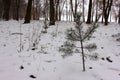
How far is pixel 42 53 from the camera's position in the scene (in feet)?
22.0

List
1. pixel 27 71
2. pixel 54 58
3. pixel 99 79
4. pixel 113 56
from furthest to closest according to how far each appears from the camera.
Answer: pixel 113 56, pixel 54 58, pixel 27 71, pixel 99 79

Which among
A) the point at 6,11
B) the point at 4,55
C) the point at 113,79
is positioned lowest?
the point at 113,79

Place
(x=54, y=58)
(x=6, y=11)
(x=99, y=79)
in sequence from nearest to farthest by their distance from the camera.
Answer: (x=99, y=79) < (x=54, y=58) < (x=6, y=11)

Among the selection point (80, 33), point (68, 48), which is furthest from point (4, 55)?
point (80, 33)

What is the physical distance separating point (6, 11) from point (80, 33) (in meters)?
16.7

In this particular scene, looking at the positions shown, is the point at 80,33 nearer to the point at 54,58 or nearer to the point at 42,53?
the point at 54,58

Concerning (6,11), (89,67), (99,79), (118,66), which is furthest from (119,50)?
(6,11)

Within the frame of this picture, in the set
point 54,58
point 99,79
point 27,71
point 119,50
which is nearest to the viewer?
point 99,79

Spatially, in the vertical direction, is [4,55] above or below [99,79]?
above

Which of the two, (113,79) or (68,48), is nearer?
(113,79)

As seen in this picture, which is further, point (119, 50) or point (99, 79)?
point (119, 50)

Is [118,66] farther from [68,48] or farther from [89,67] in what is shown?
[68,48]

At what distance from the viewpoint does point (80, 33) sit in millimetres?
5301

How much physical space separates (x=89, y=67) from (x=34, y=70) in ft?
4.93
